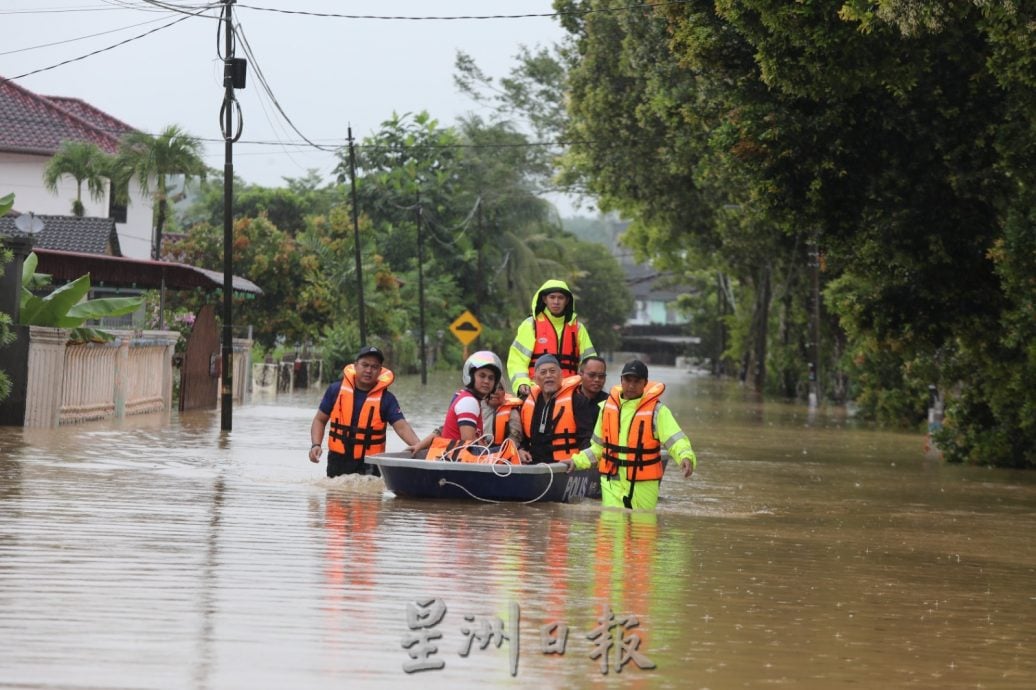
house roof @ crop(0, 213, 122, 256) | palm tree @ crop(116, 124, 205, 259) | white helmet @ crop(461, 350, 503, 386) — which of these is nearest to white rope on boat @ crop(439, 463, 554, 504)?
white helmet @ crop(461, 350, 503, 386)

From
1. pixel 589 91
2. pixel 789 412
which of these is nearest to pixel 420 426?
pixel 589 91

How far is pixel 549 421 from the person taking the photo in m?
15.2

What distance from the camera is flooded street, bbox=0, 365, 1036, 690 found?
282 inches

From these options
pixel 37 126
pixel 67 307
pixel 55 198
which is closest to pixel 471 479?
pixel 67 307

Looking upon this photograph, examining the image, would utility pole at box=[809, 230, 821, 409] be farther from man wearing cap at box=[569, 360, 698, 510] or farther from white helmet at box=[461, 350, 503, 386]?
man wearing cap at box=[569, 360, 698, 510]

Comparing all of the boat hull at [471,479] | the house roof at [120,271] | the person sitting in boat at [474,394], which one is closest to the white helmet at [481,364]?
the person sitting in boat at [474,394]

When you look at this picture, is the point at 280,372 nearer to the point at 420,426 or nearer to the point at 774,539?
the point at 420,426

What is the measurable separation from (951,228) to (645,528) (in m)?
12.4

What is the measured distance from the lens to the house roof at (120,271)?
30.3 metres

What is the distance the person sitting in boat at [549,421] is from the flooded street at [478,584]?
0.58 m

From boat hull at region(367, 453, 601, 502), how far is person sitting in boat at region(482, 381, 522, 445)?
632 mm

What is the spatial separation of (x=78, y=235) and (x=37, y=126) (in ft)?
46.0

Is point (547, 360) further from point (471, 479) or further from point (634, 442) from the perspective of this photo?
point (634, 442)

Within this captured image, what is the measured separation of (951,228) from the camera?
78.7 feet
